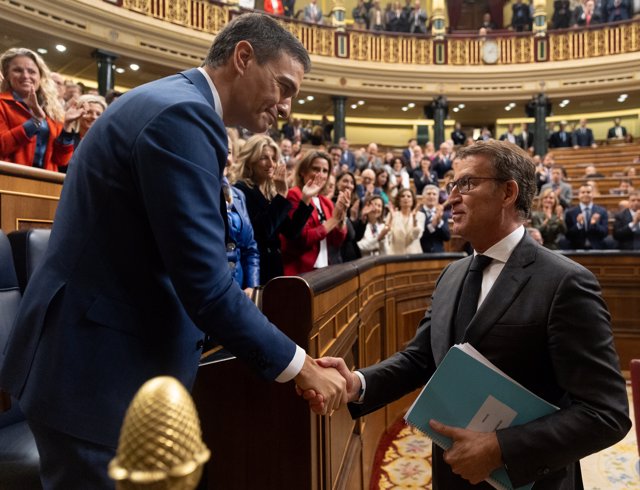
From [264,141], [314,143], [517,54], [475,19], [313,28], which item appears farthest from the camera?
[475,19]

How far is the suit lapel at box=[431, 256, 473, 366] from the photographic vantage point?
133cm

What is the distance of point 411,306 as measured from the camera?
4.18 meters

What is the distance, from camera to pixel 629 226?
5734 millimetres

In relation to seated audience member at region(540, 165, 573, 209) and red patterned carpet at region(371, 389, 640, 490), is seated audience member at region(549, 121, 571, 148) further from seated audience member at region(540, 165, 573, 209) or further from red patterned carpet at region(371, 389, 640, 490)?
red patterned carpet at region(371, 389, 640, 490)

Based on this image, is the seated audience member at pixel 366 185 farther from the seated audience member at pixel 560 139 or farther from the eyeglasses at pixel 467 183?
the seated audience member at pixel 560 139

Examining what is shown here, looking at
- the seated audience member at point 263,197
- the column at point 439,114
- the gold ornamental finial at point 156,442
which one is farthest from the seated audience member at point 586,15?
the gold ornamental finial at point 156,442

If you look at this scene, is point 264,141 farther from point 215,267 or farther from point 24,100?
point 215,267

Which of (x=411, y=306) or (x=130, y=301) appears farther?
(x=411, y=306)

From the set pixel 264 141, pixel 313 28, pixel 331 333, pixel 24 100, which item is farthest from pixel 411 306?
pixel 313 28

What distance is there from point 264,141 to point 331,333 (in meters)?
1.10

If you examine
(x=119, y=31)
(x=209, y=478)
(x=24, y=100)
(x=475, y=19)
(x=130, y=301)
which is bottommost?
(x=209, y=478)

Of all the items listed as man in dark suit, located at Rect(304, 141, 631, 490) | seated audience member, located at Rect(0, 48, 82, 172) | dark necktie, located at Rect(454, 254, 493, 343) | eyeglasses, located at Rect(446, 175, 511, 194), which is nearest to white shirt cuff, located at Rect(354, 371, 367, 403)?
→ man in dark suit, located at Rect(304, 141, 631, 490)

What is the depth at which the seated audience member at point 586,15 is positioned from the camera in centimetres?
1432

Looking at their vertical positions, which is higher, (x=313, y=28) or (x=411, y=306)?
(x=313, y=28)
